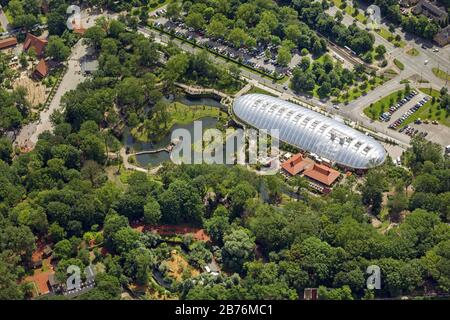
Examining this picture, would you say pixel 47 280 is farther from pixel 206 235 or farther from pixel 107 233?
pixel 206 235

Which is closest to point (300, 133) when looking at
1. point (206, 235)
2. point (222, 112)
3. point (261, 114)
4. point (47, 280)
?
point (261, 114)

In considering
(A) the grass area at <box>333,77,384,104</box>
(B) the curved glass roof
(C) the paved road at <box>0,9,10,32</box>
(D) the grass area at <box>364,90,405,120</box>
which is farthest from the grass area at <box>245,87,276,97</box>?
(C) the paved road at <box>0,9,10,32</box>

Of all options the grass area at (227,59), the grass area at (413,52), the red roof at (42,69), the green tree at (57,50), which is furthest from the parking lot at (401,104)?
the red roof at (42,69)

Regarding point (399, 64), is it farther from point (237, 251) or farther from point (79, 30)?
point (79, 30)

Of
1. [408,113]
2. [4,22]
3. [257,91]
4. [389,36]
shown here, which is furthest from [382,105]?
[4,22]

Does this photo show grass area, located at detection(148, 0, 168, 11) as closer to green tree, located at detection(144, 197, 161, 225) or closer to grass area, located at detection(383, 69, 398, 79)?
grass area, located at detection(383, 69, 398, 79)

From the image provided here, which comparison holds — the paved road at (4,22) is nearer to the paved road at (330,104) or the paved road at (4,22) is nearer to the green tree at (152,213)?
the paved road at (330,104)
